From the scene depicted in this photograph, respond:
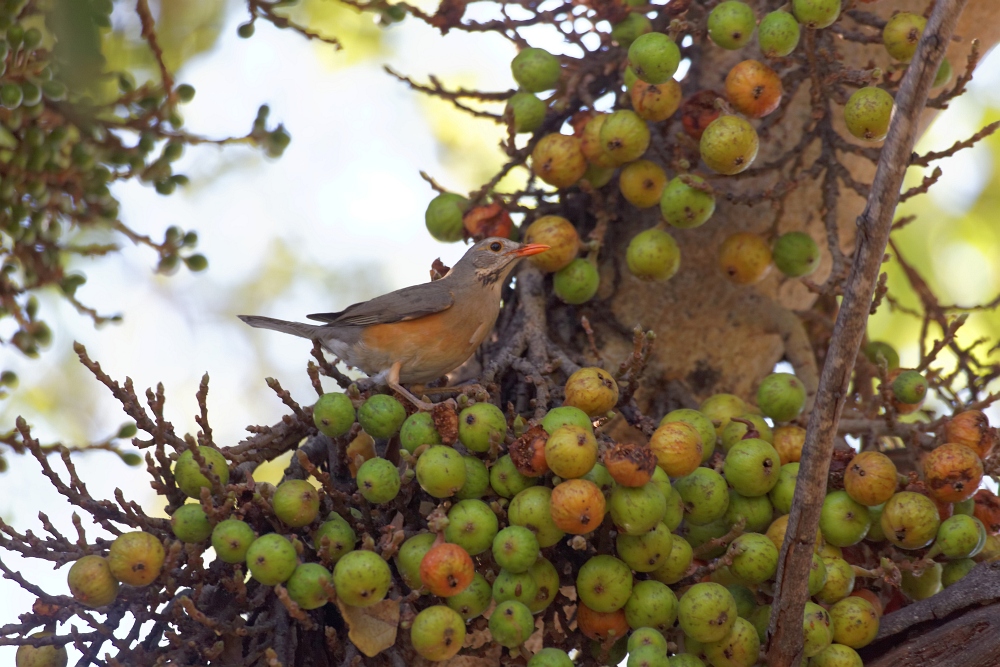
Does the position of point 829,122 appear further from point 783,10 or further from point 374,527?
point 374,527

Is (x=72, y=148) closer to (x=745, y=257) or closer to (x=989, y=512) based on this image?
(x=745, y=257)

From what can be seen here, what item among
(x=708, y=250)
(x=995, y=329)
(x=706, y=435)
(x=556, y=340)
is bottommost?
(x=706, y=435)

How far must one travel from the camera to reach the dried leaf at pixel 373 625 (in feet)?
8.27

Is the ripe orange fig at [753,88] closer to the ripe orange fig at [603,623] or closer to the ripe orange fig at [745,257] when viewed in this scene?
the ripe orange fig at [745,257]

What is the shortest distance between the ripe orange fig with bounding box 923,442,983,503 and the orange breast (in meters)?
1.77

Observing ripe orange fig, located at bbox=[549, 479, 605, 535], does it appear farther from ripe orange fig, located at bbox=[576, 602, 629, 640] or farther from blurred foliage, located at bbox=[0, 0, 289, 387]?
blurred foliage, located at bbox=[0, 0, 289, 387]

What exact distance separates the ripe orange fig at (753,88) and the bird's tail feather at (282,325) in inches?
84.0

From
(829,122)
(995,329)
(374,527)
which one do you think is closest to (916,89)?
(829,122)

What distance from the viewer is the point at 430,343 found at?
13.1ft

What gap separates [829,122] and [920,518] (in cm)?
150

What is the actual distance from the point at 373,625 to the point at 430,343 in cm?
160

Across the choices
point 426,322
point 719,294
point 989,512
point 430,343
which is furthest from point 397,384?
point 989,512

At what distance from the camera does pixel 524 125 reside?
3709mm

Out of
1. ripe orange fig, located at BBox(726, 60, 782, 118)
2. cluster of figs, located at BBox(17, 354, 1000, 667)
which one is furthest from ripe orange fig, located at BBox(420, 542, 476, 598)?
ripe orange fig, located at BBox(726, 60, 782, 118)
